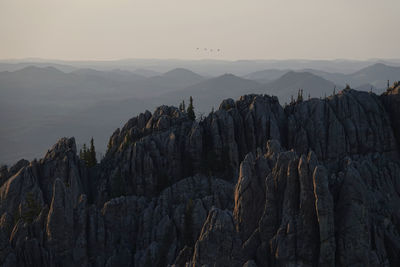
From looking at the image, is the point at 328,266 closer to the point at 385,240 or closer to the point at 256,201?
the point at 385,240

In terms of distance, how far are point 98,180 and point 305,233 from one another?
5717cm

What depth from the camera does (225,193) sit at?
245ft

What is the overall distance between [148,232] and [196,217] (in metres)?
8.44

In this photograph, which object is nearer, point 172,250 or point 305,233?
point 305,233

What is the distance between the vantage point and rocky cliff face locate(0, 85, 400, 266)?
133ft

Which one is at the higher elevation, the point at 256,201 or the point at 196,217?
the point at 256,201


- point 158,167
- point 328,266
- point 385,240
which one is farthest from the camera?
point 158,167

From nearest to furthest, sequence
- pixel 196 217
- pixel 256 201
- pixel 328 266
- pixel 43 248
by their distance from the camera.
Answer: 1. pixel 328 266
2. pixel 256 201
3. pixel 43 248
4. pixel 196 217

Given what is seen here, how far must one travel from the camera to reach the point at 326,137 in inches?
3413

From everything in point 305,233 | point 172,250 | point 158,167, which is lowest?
point 172,250

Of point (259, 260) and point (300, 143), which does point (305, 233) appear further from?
point (300, 143)

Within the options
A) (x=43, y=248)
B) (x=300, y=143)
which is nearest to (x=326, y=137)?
(x=300, y=143)

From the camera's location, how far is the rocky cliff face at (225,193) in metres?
40.7

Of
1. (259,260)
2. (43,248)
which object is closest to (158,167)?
(43,248)
